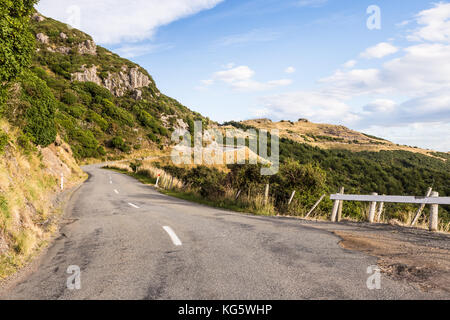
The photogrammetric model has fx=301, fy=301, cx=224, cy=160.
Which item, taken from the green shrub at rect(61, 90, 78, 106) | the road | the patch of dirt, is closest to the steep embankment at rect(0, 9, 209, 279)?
the green shrub at rect(61, 90, 78, 106)

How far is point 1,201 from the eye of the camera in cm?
714

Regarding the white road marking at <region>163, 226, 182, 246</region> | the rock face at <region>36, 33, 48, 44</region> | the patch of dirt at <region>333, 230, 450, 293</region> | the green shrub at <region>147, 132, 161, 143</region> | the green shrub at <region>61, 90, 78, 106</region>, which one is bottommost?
the white road marking at <region>163, 226, 182, 246</region>

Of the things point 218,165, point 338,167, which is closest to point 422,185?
point 338,167

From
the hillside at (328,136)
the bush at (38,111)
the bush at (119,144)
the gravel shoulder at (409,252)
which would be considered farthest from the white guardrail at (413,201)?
the hillside at (328,136)

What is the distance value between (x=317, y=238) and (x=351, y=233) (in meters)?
1.37

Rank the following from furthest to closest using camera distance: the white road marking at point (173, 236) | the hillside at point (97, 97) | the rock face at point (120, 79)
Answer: the rock face at point (120, 79) → the hillside at point (97, 97) → the white road marking at point (173, 236)

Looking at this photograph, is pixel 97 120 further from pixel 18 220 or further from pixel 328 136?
pixel 328 136

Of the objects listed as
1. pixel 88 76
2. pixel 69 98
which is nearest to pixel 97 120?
pixel 69 98

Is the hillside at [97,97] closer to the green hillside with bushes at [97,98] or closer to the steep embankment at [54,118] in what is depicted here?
the green hillside with bushes at [97,98]

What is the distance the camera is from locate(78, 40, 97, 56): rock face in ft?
295

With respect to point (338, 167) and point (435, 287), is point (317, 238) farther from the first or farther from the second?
point (338, 167)

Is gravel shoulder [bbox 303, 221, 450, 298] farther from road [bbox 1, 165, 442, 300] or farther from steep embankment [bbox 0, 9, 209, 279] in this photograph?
steep embankment [bbox 0, 9, 209, 279]

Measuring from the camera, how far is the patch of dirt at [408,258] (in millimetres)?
4176

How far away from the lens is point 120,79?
290 ft
